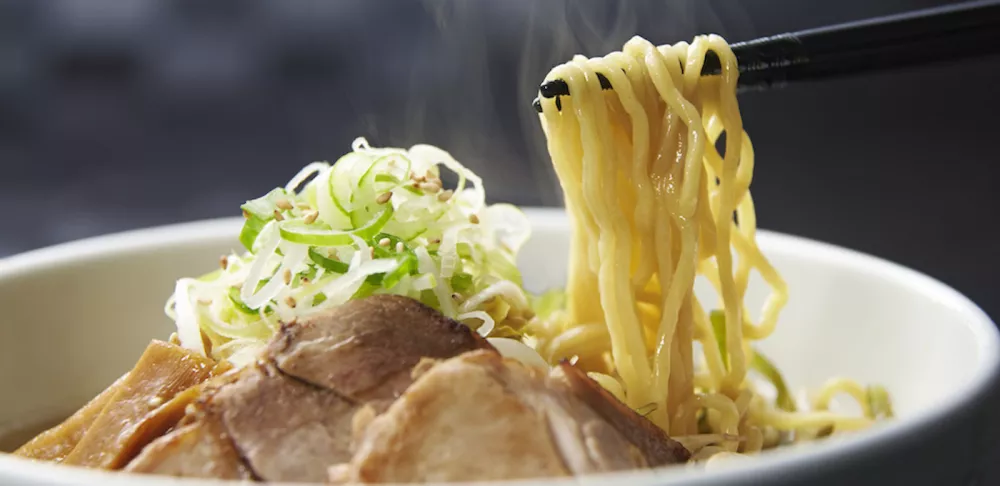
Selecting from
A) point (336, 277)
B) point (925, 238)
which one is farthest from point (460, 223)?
point (925, 238)

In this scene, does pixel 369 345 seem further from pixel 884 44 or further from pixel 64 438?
pixel 884 44

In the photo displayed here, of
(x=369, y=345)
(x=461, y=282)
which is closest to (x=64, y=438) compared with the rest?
(x=369, y=345)

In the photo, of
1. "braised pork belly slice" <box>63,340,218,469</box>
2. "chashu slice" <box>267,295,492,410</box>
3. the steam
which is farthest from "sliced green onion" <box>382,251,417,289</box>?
the steam

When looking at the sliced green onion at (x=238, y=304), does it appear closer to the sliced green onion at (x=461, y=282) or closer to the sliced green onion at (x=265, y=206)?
the sliced green onion at (x=265, y=206)

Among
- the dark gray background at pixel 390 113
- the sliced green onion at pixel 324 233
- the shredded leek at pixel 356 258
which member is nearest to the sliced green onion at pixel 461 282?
the shredded leek at pixel 356 258

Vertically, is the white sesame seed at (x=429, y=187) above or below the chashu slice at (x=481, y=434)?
above

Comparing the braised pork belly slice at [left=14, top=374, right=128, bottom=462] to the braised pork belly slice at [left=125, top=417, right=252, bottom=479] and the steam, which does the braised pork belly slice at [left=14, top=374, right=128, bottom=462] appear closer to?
the braised pork belly slice at [left=125, top=417, right=252, bottom=479]

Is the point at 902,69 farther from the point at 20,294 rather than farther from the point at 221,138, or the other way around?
the point at 221,138
